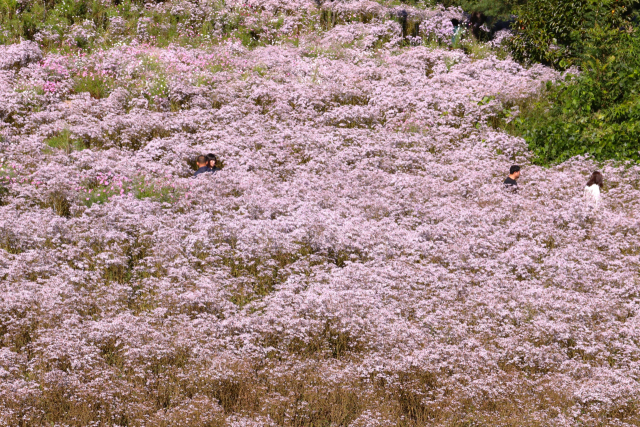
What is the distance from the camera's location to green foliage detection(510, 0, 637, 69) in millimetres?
20016

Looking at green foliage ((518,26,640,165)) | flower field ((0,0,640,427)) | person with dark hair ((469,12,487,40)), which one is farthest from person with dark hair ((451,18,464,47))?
green foliage ((518,26,640,165))

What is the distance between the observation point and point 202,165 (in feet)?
49.8

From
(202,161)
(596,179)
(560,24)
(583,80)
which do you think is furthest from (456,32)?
(202,161)

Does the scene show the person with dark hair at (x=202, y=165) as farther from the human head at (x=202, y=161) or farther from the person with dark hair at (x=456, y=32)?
the person with dark hair at (x=456, y=32)

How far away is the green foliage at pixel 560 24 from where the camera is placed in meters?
20.0

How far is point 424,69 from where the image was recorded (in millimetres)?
21500

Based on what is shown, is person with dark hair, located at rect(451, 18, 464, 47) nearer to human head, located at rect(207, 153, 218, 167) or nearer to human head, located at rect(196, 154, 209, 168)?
human head, located at rect(207, 153, 218, 167)

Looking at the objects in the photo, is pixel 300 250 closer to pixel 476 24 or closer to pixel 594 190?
pixel 594 190

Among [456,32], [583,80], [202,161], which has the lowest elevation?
[202,161]

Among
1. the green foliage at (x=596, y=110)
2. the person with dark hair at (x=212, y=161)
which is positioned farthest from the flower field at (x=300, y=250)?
the green foliage at (x=596, y=110)

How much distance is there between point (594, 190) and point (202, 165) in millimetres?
9152

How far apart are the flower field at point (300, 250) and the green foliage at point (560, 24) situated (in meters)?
0.97

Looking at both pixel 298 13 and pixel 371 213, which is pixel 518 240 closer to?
pixel 371 213

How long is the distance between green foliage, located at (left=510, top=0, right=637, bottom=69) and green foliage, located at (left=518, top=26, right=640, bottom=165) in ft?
4.27
